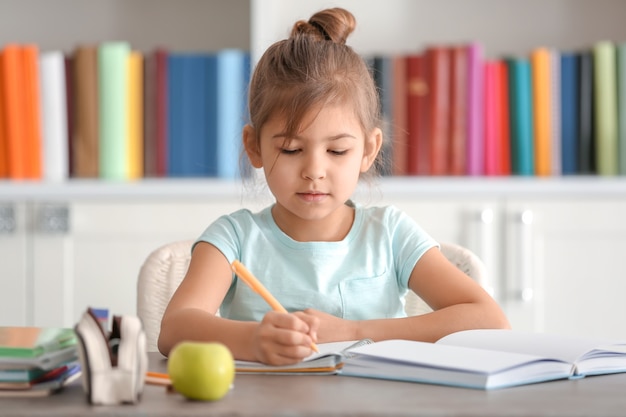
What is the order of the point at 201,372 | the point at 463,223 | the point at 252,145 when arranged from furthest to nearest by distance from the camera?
the point at 463,223
the point at 252,145
the point at 201,372

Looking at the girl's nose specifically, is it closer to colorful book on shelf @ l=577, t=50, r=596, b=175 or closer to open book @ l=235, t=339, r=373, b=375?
open book @ l=235, t=339, r=373, b=375

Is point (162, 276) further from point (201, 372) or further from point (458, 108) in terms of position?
point (458, 108)

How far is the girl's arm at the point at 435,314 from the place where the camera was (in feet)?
3.81

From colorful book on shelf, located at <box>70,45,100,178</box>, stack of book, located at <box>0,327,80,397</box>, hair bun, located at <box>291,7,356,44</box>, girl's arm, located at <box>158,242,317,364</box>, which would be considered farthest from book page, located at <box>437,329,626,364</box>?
colorful book on shelf, located at <box>70,45,100,178</box>

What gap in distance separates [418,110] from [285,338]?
161 centimetres

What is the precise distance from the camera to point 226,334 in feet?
3.53

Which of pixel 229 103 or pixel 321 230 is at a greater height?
pixel 229 103

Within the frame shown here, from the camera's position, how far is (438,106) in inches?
97.5

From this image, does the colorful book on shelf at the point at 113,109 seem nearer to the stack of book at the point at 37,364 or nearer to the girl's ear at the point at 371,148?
the girl's ear at the point at 371,148

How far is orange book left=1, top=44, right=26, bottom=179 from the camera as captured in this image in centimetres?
246

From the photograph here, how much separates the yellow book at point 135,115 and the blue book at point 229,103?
0.20 metres

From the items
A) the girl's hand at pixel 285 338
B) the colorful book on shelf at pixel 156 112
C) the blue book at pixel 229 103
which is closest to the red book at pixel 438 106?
the blue book at pixel 229 103

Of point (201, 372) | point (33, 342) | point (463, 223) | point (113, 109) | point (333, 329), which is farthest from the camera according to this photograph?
point (113, 109)

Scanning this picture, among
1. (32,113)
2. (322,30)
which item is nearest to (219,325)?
(322,30)
